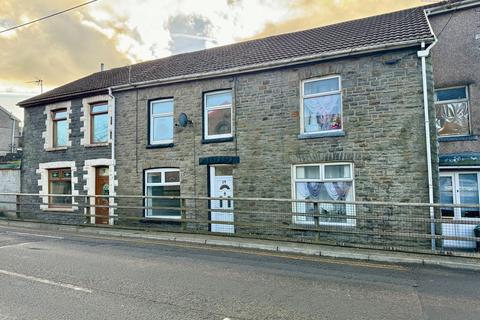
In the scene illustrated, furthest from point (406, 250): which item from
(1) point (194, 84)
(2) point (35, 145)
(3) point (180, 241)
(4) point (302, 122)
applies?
(2) point (35, 145)

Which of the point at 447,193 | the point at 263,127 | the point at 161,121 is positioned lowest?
the point at 447,193

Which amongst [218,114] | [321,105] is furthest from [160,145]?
[321,105]

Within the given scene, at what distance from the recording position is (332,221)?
10516 millimetres

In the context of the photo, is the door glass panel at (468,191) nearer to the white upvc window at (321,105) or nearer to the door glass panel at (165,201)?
the white upvc window at (321,105)

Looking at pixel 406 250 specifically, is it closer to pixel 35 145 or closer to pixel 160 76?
pixel 160 76

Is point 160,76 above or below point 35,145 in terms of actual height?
above

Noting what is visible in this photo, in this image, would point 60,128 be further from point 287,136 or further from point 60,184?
point 287,136

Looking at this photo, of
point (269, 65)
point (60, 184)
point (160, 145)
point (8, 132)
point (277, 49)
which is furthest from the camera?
point (8, 132)

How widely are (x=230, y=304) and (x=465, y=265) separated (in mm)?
5411

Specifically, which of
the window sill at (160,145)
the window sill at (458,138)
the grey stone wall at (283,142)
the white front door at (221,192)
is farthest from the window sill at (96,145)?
the window sill at (458,138)

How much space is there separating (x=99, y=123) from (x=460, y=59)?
48.5 ft

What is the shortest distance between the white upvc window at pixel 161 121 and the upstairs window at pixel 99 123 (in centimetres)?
248

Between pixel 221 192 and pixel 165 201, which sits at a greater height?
pixel 221 192

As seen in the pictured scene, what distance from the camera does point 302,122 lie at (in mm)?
11359
